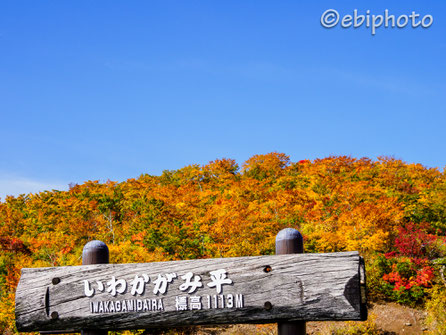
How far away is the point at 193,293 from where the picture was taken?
3.96m

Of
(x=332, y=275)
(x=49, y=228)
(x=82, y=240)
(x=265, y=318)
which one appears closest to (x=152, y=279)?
(x=265, y=318)

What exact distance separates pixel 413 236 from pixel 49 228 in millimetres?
27967

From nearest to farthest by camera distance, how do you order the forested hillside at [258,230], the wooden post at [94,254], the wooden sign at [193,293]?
the wooden sign at [193,293] → the wooden post at [94,254] → the forested hillside at [258,230]

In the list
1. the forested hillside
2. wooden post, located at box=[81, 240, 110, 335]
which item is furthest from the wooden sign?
the forested hillside

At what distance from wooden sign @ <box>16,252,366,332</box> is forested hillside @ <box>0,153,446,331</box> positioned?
1711 cm

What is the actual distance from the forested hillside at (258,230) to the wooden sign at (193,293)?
1711 cm

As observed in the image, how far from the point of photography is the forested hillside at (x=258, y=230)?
25.8 m

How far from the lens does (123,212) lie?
40.3 m

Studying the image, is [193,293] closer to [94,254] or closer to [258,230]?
[94,254]

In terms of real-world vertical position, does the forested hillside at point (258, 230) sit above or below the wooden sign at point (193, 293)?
above

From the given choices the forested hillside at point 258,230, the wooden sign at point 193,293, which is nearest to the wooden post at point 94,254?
the wooden sign at point 193,293

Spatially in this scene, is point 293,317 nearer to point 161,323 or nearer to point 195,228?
point 161,323

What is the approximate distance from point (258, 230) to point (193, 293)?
76.0 feet

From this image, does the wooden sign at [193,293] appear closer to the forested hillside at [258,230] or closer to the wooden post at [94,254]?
the wooden post at [94,254]
